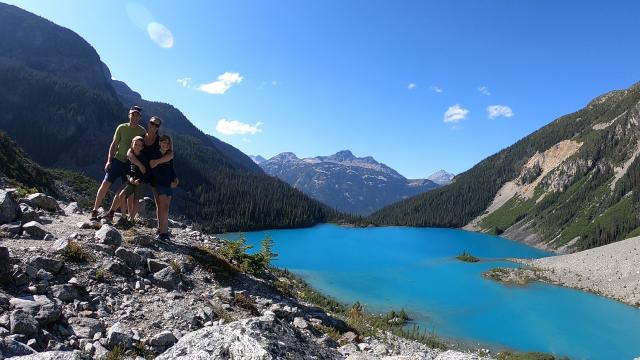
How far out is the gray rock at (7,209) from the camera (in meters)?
11.0

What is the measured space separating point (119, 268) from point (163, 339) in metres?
3.24

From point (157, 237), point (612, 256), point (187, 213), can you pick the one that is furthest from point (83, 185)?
point (612, 256)

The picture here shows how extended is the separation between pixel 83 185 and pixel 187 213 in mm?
74410

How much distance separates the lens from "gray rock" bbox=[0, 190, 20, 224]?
1096 centimetres

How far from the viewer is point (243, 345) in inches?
213

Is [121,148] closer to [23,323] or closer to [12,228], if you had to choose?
[12,228]

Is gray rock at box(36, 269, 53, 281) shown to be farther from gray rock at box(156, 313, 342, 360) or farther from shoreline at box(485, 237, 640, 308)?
shoreline at box(485, 237, 640, 308)

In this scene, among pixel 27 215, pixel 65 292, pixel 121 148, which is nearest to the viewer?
pixel 65 292

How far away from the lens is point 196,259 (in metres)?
12.6

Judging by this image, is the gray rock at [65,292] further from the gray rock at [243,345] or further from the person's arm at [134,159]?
the person's arm at [134,159]

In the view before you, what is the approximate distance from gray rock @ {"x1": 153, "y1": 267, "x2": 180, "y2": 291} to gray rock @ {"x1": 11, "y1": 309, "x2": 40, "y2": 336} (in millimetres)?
3754

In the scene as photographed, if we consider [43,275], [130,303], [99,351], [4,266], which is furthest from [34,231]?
[99,351]

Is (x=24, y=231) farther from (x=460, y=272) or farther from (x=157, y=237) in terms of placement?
(x=460, y=272)

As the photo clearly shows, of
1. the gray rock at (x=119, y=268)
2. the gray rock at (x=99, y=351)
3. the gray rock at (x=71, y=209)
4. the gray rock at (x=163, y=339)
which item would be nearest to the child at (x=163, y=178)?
the gray rock at (x=119, y=268)
